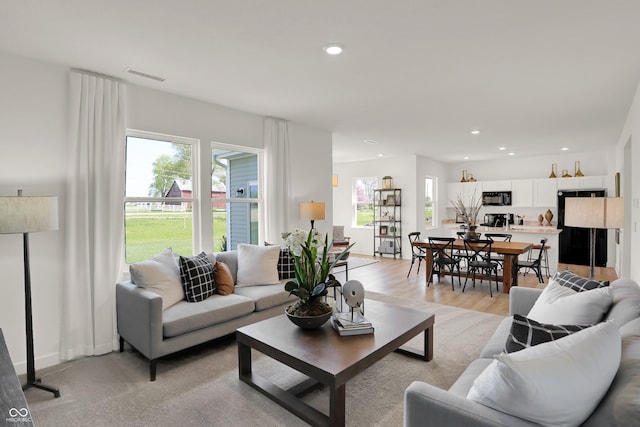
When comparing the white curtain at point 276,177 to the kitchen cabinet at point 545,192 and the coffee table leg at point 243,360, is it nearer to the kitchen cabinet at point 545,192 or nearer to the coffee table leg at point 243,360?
the coffee table leg at point 243,360

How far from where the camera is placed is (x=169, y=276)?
3184mm

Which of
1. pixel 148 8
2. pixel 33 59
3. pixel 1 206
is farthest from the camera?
pixel 33 59

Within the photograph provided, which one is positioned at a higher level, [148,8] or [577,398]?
[148,8]

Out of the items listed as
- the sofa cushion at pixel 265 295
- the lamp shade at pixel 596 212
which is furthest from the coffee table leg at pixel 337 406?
the lamp shade at pixel 596 212

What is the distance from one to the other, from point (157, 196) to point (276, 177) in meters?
1.62

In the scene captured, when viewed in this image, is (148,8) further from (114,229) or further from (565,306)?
(565,306)

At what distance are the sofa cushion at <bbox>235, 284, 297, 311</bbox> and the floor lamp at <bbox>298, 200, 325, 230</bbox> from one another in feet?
4.99

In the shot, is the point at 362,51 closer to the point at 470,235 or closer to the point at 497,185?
the point at 470,235

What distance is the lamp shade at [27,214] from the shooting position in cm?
233

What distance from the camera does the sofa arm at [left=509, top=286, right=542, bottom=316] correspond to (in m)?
2.68

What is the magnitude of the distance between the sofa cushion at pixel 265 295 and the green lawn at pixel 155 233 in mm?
953

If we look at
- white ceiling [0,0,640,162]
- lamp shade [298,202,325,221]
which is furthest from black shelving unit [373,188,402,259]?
white ceiling [0,0,640,162]

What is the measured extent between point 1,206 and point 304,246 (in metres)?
2.06

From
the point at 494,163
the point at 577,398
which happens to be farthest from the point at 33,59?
the point at 494,163
